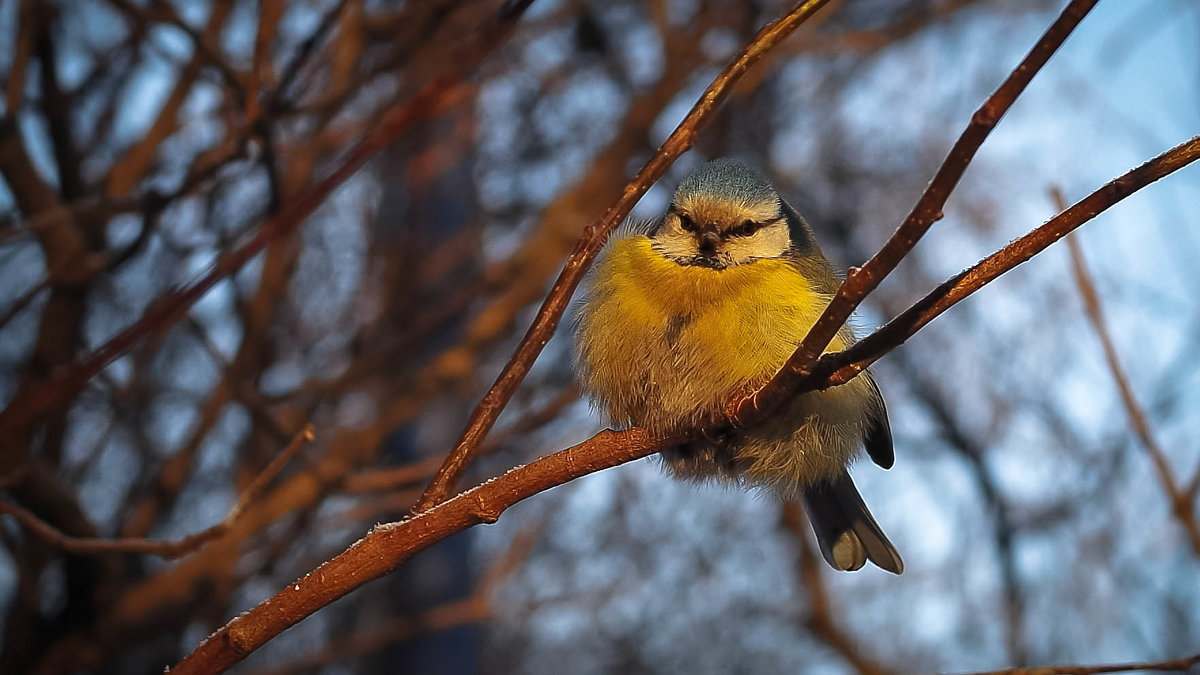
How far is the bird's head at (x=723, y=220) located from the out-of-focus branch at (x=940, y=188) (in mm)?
1025

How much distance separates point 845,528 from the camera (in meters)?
2.84

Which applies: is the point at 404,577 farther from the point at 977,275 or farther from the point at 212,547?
the point at 977,275

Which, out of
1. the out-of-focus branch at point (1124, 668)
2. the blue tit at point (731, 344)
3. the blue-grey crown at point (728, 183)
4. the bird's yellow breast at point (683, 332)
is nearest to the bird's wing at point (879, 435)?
the blue tit at point (731, 344)

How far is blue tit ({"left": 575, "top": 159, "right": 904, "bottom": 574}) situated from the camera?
2.29m

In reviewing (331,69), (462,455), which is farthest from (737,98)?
(462,455)

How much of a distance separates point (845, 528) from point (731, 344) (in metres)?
0.83

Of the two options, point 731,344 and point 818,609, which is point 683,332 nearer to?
point 731,344

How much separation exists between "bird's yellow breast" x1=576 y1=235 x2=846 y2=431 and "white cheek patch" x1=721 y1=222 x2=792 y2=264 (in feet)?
0.22

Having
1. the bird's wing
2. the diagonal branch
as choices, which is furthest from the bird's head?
the diagonal branch

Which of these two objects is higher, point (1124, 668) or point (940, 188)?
point (940, 188)

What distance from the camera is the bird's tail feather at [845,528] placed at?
2773 millimetres

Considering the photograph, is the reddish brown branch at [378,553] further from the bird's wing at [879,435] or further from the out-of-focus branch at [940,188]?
the bird's wing at [879,435]

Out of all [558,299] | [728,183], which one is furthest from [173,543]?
[728,183]

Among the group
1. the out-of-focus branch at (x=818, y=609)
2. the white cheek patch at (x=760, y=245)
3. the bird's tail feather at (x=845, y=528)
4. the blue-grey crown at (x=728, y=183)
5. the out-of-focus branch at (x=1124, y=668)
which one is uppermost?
the blue-grey crown at (x=728, y=183)
